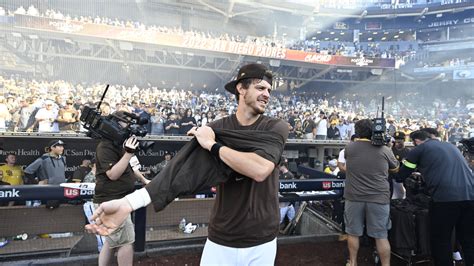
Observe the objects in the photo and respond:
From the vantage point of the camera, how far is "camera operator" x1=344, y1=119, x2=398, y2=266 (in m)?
2.98

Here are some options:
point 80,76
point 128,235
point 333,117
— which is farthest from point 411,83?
point 128,235

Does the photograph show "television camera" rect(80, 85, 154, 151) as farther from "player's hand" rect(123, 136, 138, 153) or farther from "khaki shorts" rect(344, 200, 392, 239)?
"khaki shorts" rect(344, 200, 392, 239)

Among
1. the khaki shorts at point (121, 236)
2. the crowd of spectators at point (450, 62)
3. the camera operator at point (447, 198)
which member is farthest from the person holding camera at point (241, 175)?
the crowd of spectators at point (450, 62)

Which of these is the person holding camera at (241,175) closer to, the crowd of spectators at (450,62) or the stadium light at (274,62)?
the stadium light at (274,62)

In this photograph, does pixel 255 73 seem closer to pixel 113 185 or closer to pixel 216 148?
pixel 216 148

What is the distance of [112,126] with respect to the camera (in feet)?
7.86

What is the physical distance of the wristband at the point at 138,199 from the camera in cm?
124

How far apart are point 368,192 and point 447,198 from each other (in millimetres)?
690

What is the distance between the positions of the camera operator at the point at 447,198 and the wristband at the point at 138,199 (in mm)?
2780

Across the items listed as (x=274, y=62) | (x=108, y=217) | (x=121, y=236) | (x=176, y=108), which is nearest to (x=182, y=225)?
(x=121, y=236)

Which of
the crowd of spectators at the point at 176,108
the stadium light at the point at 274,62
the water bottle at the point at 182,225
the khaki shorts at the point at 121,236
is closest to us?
the khaki shorts at the point at 121,236

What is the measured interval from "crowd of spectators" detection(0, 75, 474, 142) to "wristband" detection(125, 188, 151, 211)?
122 inches

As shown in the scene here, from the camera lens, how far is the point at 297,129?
36.4ft

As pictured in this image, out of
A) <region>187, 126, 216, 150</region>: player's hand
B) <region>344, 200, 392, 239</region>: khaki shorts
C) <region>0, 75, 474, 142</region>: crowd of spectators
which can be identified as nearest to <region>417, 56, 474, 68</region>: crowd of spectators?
<region>0, 75, 474, 142</region>: crowd of spectators
